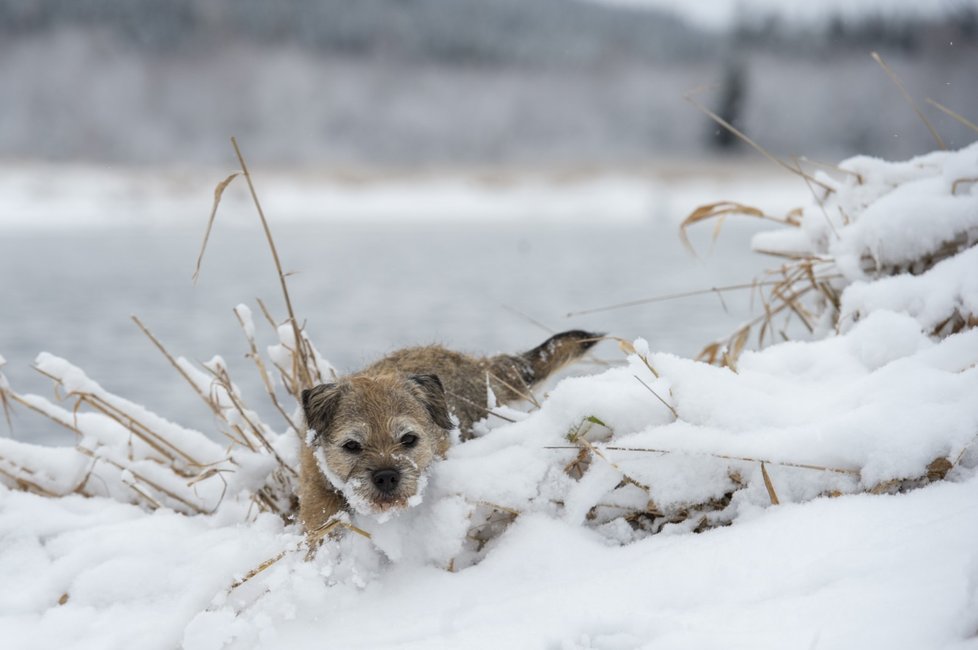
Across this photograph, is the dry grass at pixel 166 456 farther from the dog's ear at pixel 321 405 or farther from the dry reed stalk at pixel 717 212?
the dry reed stalk at pixel 717 212

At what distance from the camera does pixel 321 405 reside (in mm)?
2939

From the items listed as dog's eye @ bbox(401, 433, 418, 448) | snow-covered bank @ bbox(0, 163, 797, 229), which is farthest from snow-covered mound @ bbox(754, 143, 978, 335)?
snow-covered bank @ bbox(0, 163, 797, 229)

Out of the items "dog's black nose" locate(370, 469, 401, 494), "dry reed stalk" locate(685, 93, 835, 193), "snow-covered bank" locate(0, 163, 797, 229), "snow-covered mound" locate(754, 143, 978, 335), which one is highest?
"dry reed stalk" locate(685, 93, 835, 193)

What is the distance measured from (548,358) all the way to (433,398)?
1.23 metres

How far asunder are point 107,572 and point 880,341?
112 inches

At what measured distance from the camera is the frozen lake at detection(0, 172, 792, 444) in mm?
9234

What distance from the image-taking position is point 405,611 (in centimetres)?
234

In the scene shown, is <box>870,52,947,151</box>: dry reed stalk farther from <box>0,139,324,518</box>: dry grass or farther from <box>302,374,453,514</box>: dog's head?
<box>0,139,324,518</box>: dry grass

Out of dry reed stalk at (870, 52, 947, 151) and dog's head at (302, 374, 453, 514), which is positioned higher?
dry reed stalk at (870, 52, 947, 151)

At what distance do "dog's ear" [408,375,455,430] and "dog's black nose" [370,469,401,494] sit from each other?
1.52ft

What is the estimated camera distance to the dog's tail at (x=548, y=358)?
421 centimetres

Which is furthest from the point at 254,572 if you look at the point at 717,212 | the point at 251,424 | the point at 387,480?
the point at 717,212

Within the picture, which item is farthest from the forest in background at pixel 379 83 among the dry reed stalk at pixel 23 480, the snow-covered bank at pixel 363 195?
the dry reed stalk at pixel 23 480

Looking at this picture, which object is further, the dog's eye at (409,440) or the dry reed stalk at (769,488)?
the dog's eye at (409,440)
